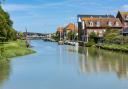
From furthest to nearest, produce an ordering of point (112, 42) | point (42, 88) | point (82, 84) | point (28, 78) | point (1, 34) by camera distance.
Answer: point (112, 42) → point (1, 34) → point (28, 78) → point (82, 84) → point (42, 88)

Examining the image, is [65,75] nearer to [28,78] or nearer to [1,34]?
[28,78]

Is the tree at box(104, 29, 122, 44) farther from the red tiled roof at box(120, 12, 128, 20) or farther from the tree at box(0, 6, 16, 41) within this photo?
the tree at box(0, 6, 16, 41)

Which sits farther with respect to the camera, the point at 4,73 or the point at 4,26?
the point at 4,26

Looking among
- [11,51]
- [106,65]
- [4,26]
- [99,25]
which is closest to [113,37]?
[99,25]

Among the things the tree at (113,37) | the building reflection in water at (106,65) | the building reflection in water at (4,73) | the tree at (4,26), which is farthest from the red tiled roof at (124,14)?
the building reflection in water at (4,73)

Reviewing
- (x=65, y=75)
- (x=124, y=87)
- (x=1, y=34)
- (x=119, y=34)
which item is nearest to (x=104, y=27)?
(x=119, y=34)

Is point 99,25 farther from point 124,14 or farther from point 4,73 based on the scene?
point 4,73

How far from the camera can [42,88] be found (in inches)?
938

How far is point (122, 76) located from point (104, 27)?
234 feet

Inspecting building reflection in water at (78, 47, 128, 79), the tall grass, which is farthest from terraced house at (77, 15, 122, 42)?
building reflection in water at (78, 47, 128, 79)

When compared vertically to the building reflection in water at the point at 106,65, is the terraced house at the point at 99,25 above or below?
above

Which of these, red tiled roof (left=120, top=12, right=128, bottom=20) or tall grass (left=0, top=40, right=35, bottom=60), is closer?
tall grass (left=0, top=40, right=35, bottom=60)

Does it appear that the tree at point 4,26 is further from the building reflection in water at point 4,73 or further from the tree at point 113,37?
the building reflection in water at point 4,73

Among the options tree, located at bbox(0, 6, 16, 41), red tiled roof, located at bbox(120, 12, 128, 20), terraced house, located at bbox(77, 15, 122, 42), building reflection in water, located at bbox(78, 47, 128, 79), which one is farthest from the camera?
red tiled roof, located at bbox(120, 12, 128, 20)
